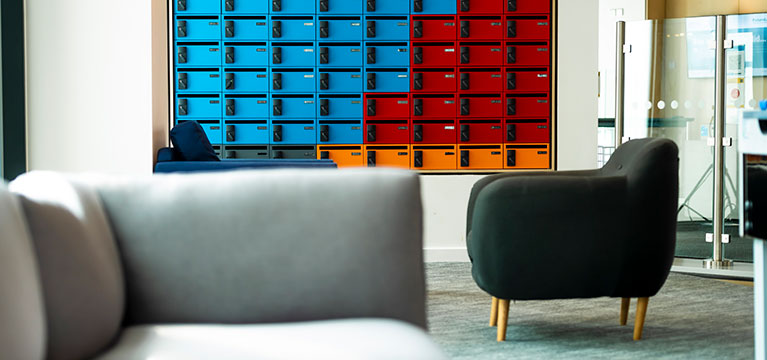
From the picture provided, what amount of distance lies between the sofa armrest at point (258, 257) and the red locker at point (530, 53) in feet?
14.7

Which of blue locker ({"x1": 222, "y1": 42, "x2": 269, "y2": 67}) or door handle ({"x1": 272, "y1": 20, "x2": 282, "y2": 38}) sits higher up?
door handle ({"x1": 272, "y1": 20, "x2": 282, "y2": 38})

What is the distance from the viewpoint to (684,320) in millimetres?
3514

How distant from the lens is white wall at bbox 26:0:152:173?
4023 millimetres

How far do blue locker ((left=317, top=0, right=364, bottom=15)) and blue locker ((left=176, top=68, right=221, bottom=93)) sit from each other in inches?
34.4

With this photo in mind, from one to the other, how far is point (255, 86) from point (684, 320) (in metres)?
3.38

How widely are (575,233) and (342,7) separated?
324 cm

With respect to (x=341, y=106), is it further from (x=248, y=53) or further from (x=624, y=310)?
(x=624, y=310)

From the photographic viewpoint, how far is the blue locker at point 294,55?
18.6 feet

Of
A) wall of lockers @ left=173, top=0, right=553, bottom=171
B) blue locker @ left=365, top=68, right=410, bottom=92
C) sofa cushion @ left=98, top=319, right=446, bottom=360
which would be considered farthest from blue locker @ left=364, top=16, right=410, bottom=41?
sofa cushion @ left=98, top=319, right=446, bottom=360

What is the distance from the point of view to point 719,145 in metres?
5.18

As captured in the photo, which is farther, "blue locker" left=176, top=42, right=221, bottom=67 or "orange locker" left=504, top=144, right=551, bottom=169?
"orange locker" left=504, top=144, right=551, bottom=169

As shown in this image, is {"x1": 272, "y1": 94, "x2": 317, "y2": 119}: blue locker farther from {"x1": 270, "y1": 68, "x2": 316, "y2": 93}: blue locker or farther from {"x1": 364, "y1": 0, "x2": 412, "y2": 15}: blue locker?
{"x1": 364, "y1": 0, "x2": 412, "y2": 15}: blue locker

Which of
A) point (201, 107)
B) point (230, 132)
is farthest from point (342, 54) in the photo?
point (201, 107)

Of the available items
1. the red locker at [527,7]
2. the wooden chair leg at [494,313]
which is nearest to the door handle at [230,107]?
the red locker at [527,7]
